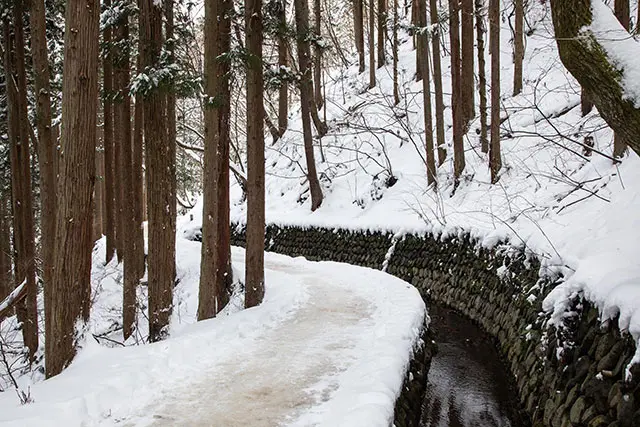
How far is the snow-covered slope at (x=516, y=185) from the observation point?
5477mm

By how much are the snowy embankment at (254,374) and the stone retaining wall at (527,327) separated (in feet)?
2.49

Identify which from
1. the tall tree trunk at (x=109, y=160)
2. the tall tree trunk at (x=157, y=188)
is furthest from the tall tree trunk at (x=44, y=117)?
the tall tree trunk at (x=109, y=160)

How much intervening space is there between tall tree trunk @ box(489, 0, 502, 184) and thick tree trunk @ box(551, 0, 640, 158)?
897cm

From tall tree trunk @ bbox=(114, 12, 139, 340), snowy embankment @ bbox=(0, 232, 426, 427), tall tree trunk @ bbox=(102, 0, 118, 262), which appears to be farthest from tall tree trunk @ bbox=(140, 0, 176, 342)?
tall tree trunk @ bbox=(102, 0, 118, 262)

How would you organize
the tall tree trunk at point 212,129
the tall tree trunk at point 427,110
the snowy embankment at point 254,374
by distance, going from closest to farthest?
the snowy embankment at point 254,374 < the tall tree trunk at point 212,129 < the tall tree trunk at point 427,110

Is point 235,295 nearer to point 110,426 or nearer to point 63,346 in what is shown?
point 63,346

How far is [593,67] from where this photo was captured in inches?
157

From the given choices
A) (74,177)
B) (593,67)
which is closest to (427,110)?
(74,177)

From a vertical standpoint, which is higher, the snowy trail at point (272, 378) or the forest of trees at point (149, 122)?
the forest of trees at point (149, 122)

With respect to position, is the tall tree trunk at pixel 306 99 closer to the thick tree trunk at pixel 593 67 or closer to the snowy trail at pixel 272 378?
the snowy trail at pixel 272 378

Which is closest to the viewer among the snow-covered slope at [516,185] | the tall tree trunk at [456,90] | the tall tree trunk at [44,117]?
the snow-covered slope at [516,185]

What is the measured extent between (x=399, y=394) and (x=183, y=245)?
1558cm

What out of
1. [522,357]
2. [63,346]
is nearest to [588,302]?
[522,357]

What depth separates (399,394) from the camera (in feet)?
17.7
